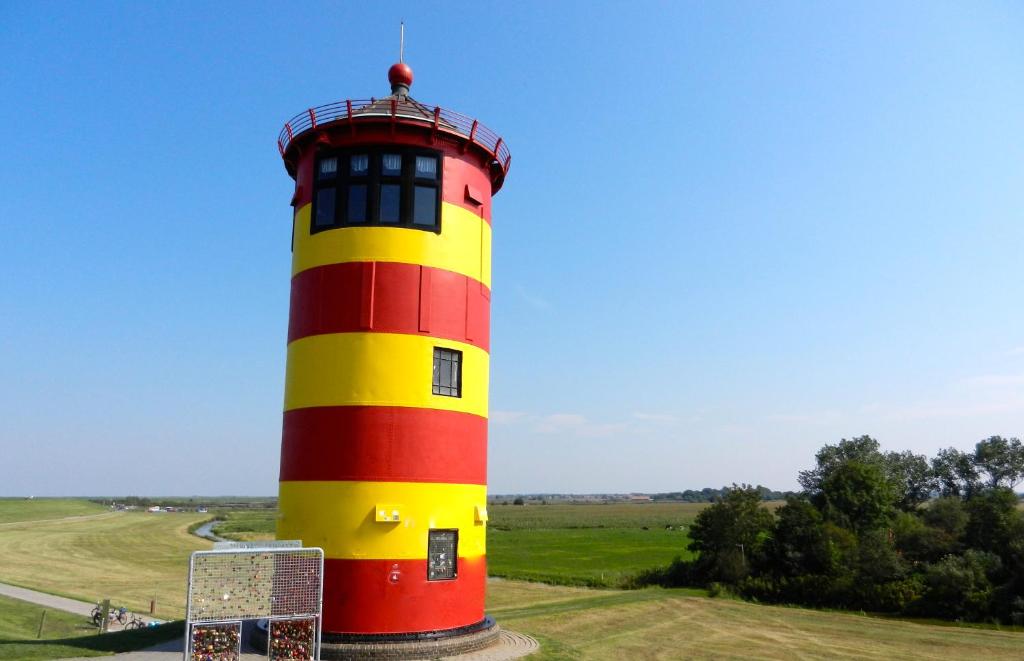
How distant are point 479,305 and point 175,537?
83030mm

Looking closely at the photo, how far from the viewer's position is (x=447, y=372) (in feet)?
53.1

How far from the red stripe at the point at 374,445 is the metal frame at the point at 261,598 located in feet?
6.34

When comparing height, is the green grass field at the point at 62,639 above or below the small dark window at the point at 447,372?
below

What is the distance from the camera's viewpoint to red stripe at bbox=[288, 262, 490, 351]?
612 inches

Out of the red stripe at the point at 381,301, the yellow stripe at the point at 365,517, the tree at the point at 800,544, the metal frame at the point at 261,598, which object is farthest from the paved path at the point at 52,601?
the tree at the point at 800,544

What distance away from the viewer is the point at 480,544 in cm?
1650

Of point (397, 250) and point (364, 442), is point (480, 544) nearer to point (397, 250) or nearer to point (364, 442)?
point (364, 442)

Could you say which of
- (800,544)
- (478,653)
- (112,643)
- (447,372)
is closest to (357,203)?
(447,372)

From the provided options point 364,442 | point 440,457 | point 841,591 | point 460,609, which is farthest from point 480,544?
point 841,591

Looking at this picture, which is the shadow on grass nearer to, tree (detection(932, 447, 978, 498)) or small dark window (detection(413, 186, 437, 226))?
small dark window (detection(413, 186, 437, 226))

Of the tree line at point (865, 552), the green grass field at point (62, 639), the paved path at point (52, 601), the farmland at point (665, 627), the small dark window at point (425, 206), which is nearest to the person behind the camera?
the green grass field at point (62, 639)

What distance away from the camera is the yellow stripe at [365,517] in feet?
47.9

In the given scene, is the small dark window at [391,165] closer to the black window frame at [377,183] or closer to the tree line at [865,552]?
the black window frame at [377,183]

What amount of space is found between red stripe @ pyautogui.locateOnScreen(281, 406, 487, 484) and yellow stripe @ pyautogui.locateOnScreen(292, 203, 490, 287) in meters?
3.47
